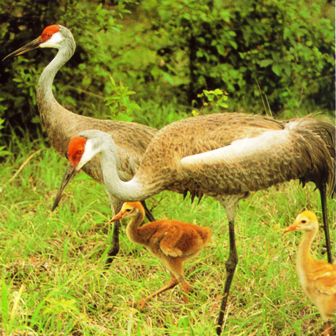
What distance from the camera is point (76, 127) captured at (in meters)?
5.66

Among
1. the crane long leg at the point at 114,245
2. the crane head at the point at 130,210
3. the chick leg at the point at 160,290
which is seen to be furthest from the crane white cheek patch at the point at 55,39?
the chick leg at the point at 160,290

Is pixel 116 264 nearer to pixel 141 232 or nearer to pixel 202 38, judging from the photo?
pixel 141 232

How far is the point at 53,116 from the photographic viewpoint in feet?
19.0

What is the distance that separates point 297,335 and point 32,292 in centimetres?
149

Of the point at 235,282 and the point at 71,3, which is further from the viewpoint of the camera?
the point at 71,3

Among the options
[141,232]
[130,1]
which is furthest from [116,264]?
[130,1]

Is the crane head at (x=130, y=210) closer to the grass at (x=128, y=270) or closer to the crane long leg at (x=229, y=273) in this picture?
the grass at (x=128, y=270)

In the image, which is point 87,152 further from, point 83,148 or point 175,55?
point 175,55

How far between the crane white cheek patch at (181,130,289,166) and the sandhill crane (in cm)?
41

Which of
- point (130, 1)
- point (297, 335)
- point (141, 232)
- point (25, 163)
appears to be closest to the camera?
point (297, 335)

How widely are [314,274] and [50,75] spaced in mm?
2457

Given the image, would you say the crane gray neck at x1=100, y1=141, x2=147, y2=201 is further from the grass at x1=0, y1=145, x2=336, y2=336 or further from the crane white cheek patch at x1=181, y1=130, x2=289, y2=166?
the grass at x1=0, y1=145, x2=336, y2=336

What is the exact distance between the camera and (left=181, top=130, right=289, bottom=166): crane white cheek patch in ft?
14.9

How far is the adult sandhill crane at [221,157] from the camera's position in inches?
180
